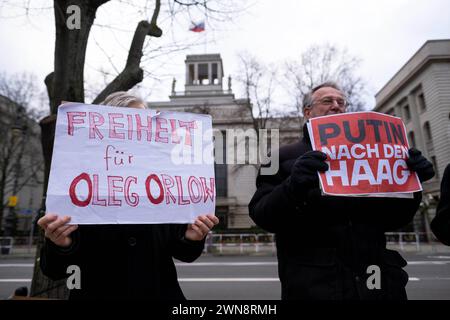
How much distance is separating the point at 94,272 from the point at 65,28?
3.20 meters

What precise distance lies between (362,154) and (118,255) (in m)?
1.61

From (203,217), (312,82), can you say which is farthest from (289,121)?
(203,217)

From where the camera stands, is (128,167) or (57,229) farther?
(128,167)

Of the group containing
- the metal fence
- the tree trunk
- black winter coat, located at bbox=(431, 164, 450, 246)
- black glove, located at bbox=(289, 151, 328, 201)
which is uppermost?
the tree trunk

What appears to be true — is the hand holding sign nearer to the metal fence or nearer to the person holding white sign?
the person holding white sign

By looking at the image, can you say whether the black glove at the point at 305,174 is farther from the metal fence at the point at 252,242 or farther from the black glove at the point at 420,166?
the metal fence at the point at 252,242

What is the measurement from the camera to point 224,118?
2458 centimetres

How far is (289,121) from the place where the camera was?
20906 mm

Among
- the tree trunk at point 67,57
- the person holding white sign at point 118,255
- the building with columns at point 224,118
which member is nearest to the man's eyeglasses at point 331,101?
the person holding white sign at point 118,255

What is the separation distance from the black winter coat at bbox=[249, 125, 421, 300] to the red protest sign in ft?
0.40

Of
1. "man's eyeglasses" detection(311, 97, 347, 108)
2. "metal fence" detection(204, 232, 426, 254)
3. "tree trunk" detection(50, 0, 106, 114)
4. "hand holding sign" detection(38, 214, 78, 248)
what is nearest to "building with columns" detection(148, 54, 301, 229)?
"metal fence" detection(204, 232, 426, 254)

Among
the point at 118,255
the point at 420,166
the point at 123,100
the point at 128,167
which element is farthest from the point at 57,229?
the point at 420,166

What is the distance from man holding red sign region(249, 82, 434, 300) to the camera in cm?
177

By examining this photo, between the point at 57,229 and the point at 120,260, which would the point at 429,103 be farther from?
the point at 57,229
